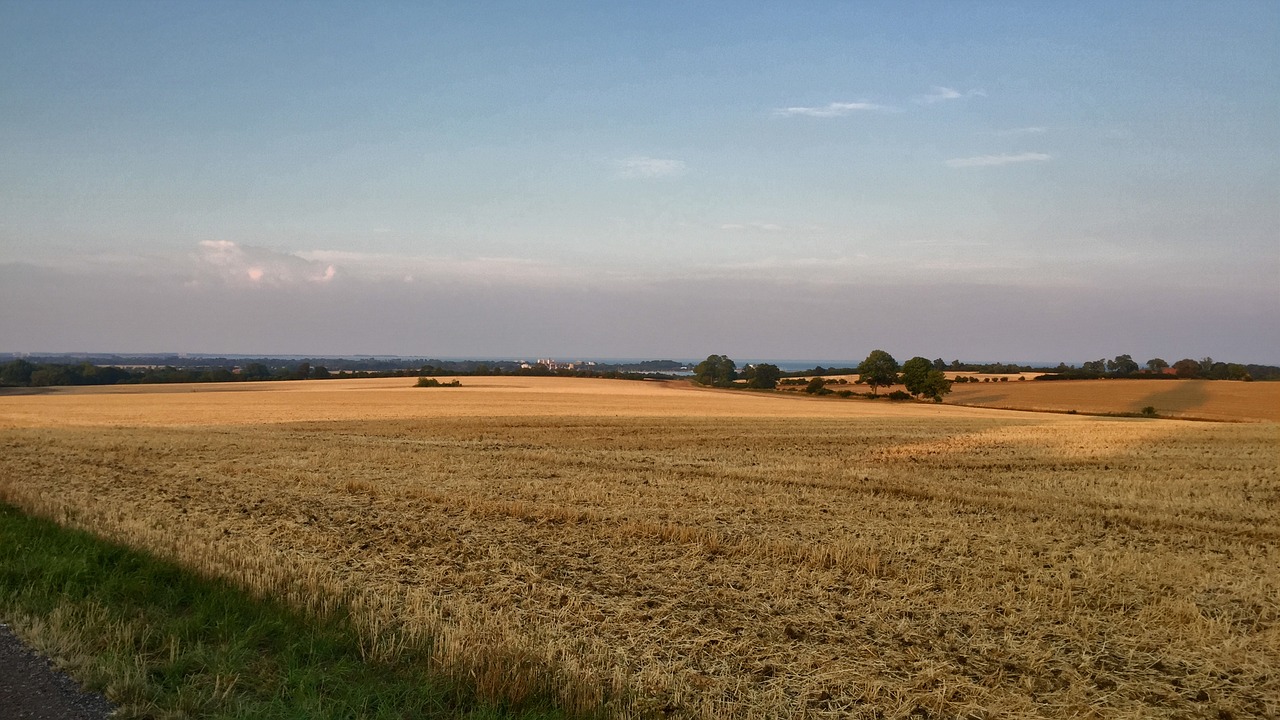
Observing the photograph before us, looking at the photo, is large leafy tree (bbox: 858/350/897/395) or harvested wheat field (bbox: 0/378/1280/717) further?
large leafy tree (bbox: 858/350/897/395)

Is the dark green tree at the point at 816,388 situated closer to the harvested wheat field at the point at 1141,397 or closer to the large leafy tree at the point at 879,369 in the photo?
the large leafy tree at the point at 879,369

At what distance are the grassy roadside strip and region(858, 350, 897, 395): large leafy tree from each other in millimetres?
81212

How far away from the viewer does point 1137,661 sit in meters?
7.58

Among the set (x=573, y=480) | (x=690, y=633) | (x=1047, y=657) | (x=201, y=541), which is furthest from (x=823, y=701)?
(x=573, y=480)

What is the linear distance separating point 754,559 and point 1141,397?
72266mm

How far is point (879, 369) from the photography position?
277ft

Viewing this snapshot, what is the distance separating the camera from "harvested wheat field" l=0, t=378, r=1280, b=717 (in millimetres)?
6914

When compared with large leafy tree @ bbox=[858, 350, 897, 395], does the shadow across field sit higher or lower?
lower

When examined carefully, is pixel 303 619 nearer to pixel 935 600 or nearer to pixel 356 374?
pixel 935 600

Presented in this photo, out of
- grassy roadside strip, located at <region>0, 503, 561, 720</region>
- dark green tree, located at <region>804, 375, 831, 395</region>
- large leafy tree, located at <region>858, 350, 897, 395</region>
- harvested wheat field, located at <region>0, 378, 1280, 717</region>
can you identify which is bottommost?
harvested wheat field, located at <region>0, 378, 1280, 717</region>

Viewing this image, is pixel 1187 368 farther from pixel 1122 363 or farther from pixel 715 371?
pixel 715 371

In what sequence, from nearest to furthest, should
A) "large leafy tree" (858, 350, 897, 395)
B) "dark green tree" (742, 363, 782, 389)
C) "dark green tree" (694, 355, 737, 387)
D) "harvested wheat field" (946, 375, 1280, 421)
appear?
"harvested wheat field" (946, 375, 1280, 421) < "large leafy tree" (858, 350, 897, 395) < "dark green tree" (742, 363, 782, 389) < "dark green tree" (694, 355, 737, 387)

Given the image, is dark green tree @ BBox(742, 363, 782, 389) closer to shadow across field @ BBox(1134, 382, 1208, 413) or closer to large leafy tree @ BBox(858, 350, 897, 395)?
large leafy tree @ BBox(858, 350, 897, 395)

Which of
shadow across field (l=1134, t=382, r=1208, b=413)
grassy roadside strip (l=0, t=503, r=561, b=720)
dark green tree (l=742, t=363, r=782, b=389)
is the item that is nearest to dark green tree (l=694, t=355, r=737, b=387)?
dark green tree (l=742, t=363, r=782, b=389)
